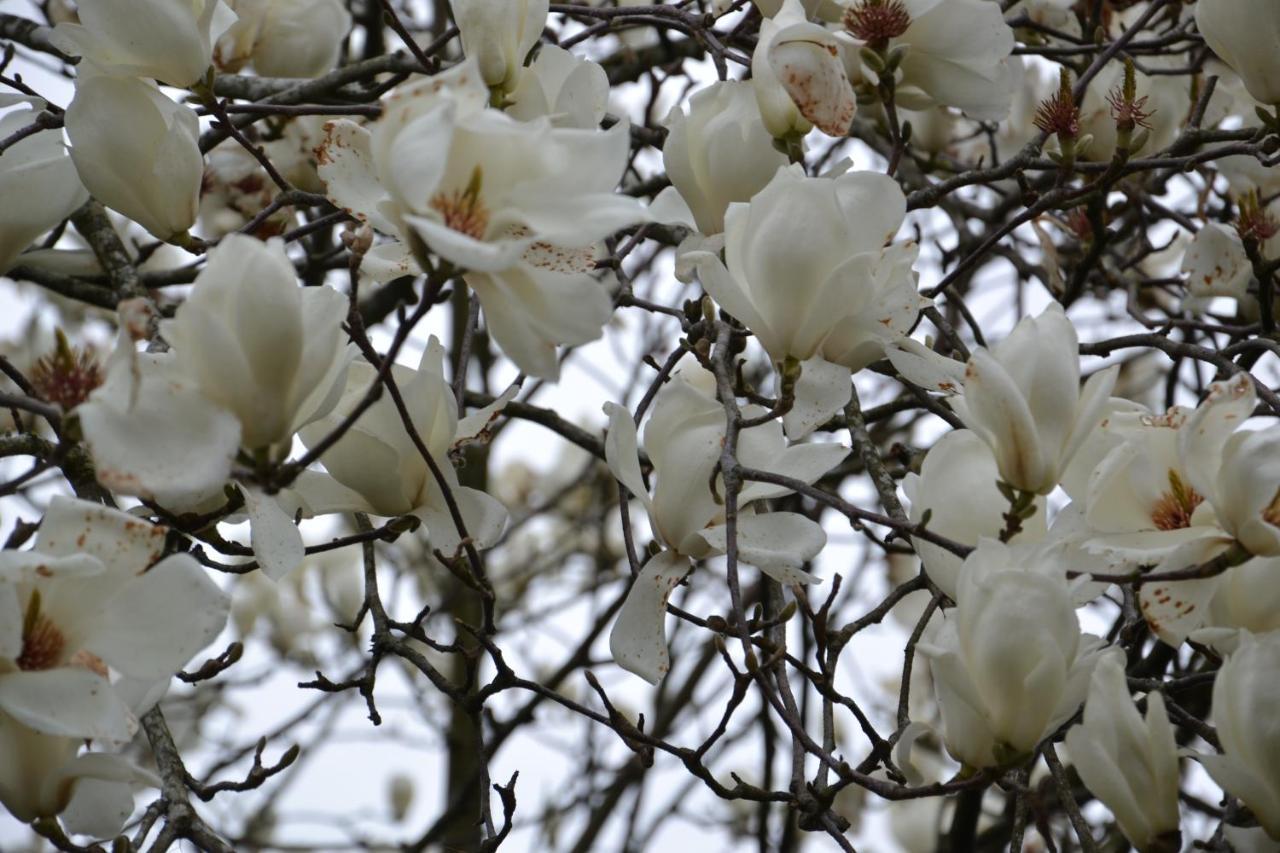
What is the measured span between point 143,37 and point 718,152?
17.4 inches

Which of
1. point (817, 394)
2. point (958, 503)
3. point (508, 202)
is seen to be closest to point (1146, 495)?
point (958, 503)

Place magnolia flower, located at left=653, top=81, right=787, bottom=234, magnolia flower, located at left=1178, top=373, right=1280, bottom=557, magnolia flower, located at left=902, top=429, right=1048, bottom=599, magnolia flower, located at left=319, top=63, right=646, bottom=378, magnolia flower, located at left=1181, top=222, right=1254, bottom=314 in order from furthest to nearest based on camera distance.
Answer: magnolia flower, located at left=1181, top=222, right=1254, bottom=314, magnolia flower, located at left=653, top=81, right=787, bottom=234, magnolia flower, located at left=902, top=429, right=1048, bottom=599, magnolia flower, located at left=1178, top=373, right=1280, bottom=557, magnolia flower, located at left=319, top=63, right=646, bottom=378

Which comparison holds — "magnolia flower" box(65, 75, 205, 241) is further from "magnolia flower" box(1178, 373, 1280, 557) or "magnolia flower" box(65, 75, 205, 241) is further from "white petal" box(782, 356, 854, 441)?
"magnolia flower" box(1178, 373, 1280, 557)

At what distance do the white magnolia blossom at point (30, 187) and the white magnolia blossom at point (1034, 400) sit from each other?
72cm

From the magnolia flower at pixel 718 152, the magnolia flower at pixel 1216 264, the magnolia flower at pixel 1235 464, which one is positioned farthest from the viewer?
the magnolia flower at pixel 1216 264

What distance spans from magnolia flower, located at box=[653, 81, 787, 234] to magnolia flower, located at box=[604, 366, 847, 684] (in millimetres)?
148

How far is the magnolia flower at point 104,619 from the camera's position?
2.48 feet

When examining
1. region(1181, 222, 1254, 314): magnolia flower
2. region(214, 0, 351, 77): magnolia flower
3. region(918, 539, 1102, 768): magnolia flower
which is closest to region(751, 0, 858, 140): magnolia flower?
region(918, 539, 1102, 768): magnolia flower

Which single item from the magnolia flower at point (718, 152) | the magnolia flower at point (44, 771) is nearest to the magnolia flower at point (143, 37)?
the magnolia flower at point (718, 152)

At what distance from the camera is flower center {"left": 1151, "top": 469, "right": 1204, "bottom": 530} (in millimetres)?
911

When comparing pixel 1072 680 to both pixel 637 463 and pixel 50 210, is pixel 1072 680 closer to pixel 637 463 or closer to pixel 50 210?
pixel 637 463

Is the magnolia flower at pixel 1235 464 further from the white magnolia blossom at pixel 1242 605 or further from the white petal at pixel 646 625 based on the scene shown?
the white petal at pixel 646 625

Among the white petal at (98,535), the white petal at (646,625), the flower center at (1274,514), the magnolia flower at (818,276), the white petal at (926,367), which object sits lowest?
the white petal at (646,625)

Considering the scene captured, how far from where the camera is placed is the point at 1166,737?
2.74 ft
